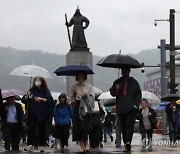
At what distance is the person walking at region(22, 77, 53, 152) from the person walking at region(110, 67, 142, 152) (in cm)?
144

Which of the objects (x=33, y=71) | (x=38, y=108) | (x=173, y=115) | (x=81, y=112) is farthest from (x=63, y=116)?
(x=173, y=115)

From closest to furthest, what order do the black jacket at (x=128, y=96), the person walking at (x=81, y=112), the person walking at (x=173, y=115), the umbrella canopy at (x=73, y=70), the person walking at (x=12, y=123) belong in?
the person walking at (x=81, y=112)
the black jacket at (x=128, y=96)
the umbrella canopy at (x=73, y=70)
the person walking at (x=12, y=123)
the person walking at (x=173, y=115)

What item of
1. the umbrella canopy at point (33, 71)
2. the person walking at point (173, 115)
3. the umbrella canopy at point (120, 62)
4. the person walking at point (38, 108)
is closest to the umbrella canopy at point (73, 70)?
the umbrella canopy at point (120, 62)

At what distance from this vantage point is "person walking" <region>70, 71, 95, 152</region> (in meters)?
11.0

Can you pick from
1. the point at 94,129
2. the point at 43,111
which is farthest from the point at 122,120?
the point at 94,129

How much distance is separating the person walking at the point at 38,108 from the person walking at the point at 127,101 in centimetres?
144

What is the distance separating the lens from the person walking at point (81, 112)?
11.0m

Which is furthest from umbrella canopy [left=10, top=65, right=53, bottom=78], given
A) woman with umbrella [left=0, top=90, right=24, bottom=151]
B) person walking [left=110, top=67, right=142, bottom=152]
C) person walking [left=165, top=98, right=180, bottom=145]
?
person walking [left=110, top=67, right=142, bottom=152]

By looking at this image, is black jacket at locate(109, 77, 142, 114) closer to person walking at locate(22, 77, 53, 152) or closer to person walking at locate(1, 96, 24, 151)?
person walking at locate(22, 77, 53, 152)

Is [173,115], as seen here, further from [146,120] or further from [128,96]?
[128,96]

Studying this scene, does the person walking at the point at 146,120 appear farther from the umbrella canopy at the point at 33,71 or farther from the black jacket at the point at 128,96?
the black jacket at the point at 128,96

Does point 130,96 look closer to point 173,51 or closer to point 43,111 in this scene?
point 43,111

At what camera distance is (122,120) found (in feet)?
37.8

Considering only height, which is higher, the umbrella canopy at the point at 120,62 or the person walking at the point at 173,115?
Answer: the umbrella canopy at the point at 120,62
